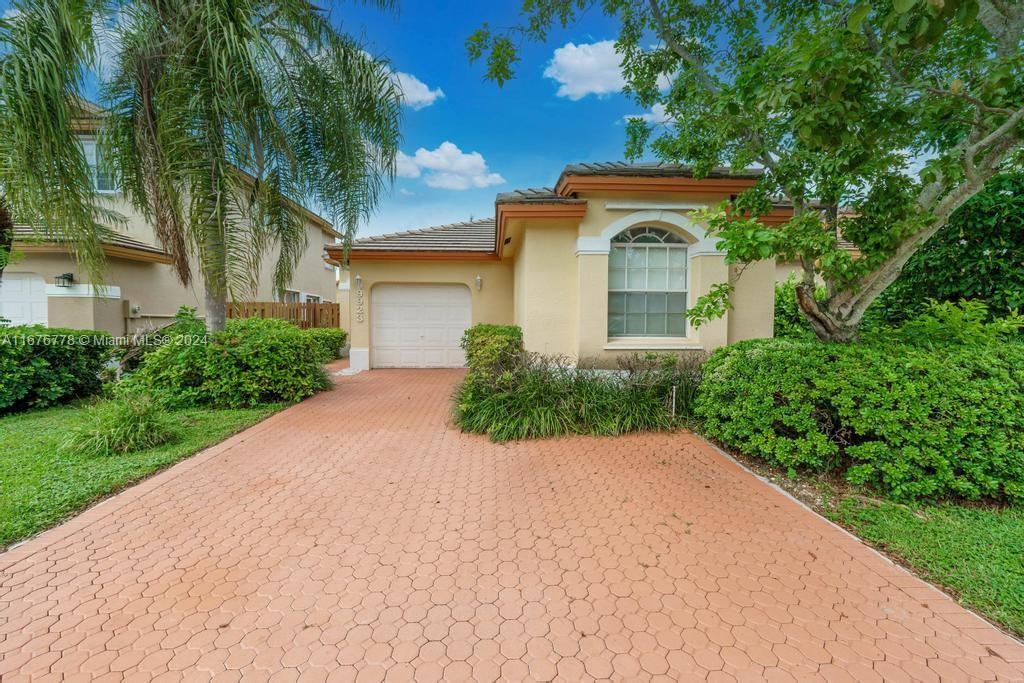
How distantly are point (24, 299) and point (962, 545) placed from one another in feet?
59.8

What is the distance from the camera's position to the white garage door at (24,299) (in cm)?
1083

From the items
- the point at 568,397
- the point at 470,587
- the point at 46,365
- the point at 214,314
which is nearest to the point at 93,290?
the point at 46,365

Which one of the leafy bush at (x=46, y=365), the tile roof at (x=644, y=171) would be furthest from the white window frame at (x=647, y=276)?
the leafy bush at (x=46, y=365)

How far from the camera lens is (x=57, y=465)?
4.80 metres

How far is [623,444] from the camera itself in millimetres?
5727

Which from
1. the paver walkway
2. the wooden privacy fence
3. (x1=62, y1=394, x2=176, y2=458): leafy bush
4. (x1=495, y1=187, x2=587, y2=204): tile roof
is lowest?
the paver walkway

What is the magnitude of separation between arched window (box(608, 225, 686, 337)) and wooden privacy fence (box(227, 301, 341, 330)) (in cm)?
1053

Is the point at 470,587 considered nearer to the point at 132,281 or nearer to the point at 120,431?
the point at 120,431

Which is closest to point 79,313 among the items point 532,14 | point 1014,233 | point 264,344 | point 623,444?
point 264,344

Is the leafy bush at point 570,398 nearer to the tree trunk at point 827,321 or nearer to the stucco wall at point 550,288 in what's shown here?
the stucco wall at point 550,288

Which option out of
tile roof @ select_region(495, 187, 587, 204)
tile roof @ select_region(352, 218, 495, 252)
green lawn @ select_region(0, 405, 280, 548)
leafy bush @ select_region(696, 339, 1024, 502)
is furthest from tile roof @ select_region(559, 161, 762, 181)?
green lawn @ select_region(0, 405, 280, 548)

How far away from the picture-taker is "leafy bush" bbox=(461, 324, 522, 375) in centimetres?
715

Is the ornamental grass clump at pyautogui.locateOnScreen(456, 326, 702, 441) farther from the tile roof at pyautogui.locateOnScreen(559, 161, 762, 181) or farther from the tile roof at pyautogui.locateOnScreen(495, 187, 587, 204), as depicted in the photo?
the tile roof at pyautogui.locateOnScreen(559, 161, 762, 181)

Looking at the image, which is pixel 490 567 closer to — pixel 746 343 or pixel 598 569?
pixel 598 569
